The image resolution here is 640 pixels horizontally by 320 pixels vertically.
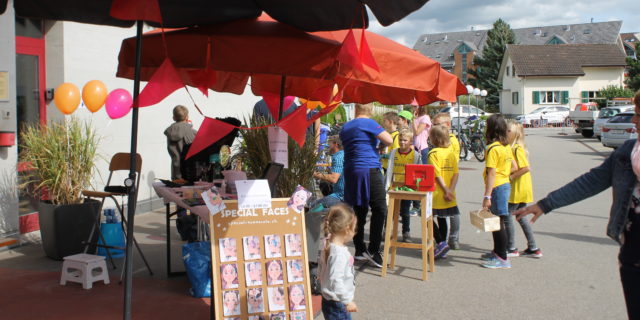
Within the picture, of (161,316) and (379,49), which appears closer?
(161,316)

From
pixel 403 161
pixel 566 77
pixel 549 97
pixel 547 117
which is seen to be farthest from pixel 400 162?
pixel 566 77

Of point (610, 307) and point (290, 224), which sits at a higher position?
point (290, 224)

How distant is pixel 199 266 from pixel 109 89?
15.3 ft

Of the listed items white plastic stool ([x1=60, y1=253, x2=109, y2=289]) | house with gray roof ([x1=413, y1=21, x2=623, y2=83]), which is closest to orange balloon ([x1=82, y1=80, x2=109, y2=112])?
white plastic stool ([x1=60, y1=253, x2=109, y2=289])

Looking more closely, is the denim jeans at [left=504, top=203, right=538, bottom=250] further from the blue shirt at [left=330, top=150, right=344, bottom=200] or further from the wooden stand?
the blue shirt at [left=330, top=150, right=344, bottom=200]

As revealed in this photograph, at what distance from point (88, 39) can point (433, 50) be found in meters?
93.4

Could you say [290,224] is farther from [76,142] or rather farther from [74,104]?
[74,104]

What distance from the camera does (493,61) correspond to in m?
68.5

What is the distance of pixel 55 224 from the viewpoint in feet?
21.1

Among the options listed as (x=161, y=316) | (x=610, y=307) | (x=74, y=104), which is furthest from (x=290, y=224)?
(x=74, y=104)

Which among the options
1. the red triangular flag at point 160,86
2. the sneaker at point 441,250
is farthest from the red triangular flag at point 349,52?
the sneaker at point 441,250

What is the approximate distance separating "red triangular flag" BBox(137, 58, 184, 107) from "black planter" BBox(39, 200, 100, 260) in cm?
358

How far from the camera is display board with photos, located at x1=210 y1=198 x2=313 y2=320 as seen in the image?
3980 millimetres

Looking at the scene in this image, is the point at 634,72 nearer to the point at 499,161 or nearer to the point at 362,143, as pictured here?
the point at 499,161
